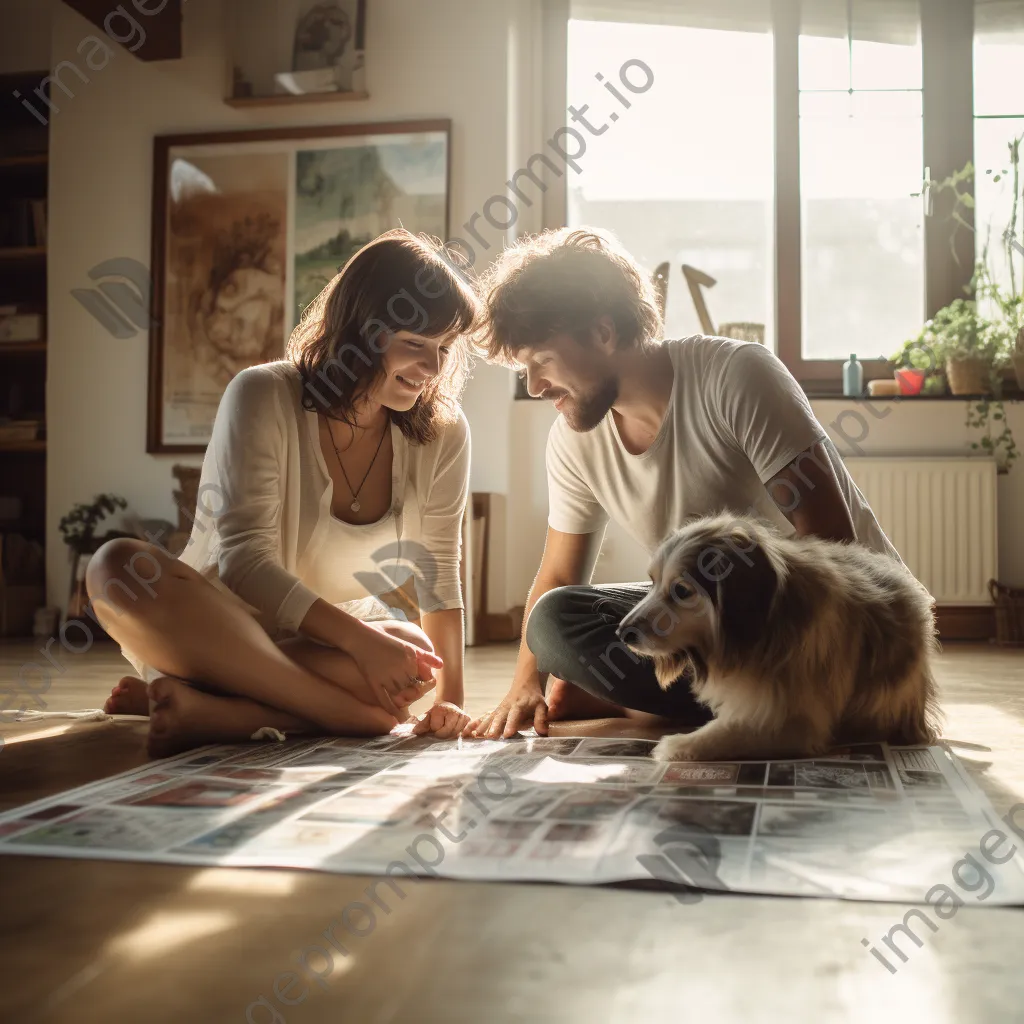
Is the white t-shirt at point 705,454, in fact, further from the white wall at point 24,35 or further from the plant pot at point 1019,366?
the white wall at point 24,35

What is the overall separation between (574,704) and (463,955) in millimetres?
1354

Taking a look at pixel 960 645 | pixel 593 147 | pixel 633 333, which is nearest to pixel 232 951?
pixel 633 333

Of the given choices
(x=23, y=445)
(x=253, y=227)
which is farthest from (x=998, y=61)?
(x=23, y=445)

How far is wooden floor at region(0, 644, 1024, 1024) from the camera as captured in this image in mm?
717

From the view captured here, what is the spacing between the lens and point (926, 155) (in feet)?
14.4

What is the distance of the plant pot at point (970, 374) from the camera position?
412cm

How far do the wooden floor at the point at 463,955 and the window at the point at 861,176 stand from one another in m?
3.89

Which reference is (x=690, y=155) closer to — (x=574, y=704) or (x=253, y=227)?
(x=253, y=227)

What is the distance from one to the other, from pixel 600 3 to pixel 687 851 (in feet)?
14.3

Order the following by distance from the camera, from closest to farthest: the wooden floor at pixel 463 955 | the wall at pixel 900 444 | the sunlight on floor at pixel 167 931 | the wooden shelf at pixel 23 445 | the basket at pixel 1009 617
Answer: the wooden floor at pixel 463 955 → the sunlight on floor at pixel 167 931 → the basket at pixel 1009 617 → the wall at pixel 900 444 → the wooden shelf at pixel 23 445

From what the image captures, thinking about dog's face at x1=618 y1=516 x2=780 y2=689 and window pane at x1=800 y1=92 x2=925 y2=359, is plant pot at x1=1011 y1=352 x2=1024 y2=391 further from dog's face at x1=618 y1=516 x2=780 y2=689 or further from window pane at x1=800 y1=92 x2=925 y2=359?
dog's face at x1=618 y1=516 x2=780 y2=689

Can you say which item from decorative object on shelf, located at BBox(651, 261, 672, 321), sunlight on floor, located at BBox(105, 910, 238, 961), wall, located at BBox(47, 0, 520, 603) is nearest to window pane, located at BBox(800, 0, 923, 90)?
decorative object on shelf, located at BBox(651, 261, 672, 321)

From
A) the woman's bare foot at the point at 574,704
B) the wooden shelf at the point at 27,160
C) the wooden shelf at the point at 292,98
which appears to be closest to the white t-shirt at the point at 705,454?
the woman's bare foot at the point at 574,704

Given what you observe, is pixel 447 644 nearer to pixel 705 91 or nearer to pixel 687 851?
pixel 687 851
